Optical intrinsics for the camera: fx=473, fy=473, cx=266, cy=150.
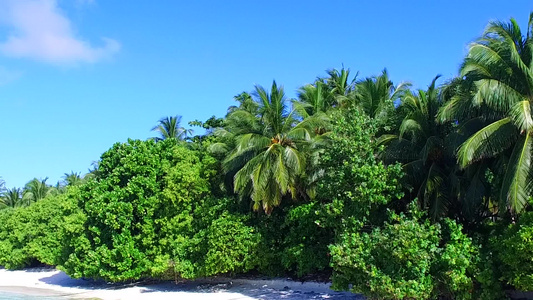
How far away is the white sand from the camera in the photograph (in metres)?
20.9

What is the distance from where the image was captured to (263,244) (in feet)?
70.3

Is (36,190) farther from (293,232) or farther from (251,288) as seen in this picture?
(293,232)

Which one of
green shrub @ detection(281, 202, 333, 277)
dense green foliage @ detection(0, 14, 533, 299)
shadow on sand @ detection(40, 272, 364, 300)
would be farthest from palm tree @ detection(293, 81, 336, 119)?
shadow on sand @ detection(40, 272, 364, 300)

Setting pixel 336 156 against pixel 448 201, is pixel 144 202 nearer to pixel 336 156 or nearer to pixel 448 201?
pixel 336 156

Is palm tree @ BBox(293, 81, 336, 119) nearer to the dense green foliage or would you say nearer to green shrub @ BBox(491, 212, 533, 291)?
the dense green foliage

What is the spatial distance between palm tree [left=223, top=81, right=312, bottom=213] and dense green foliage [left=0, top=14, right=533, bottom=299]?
2.5 inches

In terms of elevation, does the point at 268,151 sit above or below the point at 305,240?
above

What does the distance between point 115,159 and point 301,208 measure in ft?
39.5

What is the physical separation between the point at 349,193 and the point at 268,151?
543 cm

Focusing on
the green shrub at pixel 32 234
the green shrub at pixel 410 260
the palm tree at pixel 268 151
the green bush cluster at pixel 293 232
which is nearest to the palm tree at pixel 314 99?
the palm tree at pixel 268 151

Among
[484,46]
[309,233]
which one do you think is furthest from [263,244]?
[484,46]

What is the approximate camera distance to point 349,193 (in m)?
16.4

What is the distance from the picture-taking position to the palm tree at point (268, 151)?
20.4 meters

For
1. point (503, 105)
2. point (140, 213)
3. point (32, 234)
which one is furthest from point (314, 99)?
point (32, 234)
